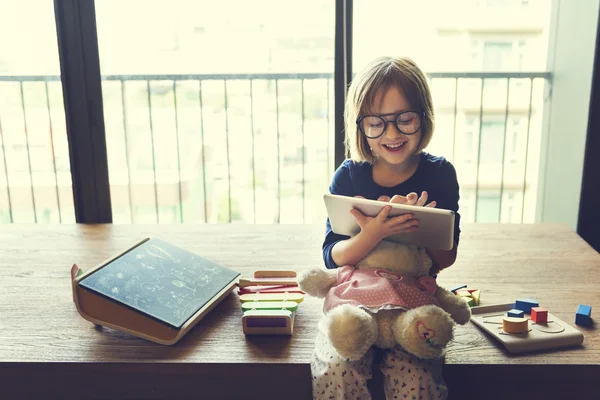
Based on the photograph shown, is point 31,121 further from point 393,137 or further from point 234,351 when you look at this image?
point 393,137

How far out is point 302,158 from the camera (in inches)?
123

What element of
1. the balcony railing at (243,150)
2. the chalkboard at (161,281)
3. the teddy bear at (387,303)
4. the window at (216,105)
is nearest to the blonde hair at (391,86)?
the teddy bear at (387,303)

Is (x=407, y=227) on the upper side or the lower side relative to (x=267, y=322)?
→ upper

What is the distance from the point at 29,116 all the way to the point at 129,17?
779mm

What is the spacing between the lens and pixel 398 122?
1.23 metres

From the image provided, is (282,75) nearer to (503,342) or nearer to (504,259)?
(504,259)

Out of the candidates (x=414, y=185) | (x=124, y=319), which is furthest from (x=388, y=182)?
(x=124, y=319)

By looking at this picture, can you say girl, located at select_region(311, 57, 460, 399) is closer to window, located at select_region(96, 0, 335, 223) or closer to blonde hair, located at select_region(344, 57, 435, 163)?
blonde hair, located at select_region(344, 57, 435, 163)

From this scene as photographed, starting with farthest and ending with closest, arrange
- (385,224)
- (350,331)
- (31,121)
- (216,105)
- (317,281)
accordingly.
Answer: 1. (216,105)
2. (31,121)
3. (317,281)
4. (385,224)
5. (350,331)

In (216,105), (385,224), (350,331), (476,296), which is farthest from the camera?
(216,105)

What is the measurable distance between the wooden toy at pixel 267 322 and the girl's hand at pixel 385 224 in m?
0.31

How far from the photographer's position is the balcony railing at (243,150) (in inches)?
114

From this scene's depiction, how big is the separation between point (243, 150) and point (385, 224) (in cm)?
204

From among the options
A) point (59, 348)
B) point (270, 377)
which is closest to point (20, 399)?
point (59, 348)
